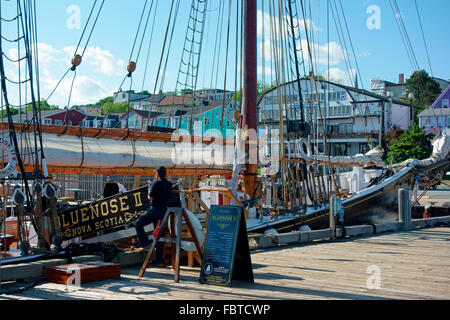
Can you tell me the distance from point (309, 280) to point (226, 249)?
1338 mm

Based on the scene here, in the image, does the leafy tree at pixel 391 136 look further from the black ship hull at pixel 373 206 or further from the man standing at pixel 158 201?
the man standing at pixel 158 201

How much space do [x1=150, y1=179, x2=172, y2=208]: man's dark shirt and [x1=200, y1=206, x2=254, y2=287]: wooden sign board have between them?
124 cm

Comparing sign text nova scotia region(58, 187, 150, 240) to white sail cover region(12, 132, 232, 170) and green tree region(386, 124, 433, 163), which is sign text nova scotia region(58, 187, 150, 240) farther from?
green tree region(386, 124, 433, 163)

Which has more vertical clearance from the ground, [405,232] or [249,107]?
[249,107]

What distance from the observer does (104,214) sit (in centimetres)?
930

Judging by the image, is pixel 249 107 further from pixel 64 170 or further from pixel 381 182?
pixel 381 182

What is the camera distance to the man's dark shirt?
8.58m

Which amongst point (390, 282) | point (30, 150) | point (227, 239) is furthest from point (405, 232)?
point (30, 150)

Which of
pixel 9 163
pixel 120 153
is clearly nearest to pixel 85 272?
pixel 9 163

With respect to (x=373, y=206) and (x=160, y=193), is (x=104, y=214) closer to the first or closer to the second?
(x=160, y=193)

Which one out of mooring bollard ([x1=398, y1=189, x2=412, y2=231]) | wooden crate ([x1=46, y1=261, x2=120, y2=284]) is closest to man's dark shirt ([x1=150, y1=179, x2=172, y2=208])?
wooden crate ([x1=46, y1=261, x2=120, y2=284])

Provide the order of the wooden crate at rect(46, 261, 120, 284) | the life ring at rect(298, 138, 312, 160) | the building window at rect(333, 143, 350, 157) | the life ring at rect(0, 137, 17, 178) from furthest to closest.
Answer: the building window at rect(333, 143, 350, 157), the life ring at rect(298, 138, 312, 160), the life ring at rect(0, 137, 17, 178), the wooden crate at rect(46, 261, 120, 284)

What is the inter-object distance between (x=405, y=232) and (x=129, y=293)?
32.7 feet

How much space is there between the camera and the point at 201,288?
23.1ft
